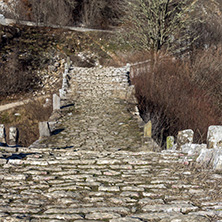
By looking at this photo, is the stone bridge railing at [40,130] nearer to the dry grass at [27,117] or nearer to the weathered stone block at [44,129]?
the weathered stone block at [44,129]

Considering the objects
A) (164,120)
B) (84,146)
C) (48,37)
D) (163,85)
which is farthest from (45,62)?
(84,146)

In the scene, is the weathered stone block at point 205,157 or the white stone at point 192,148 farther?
the white stone at point 192,148

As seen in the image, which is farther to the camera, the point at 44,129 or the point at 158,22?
the point at 158,22

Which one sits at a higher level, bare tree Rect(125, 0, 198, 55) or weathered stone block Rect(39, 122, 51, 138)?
bare tree Rect(125, 0, 198, 55)

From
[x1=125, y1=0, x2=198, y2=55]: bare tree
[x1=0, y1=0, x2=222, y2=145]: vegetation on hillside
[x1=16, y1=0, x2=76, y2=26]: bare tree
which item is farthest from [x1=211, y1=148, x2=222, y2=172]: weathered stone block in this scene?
[x1=16, y1=0, x2=76, y2=26]: bare tree

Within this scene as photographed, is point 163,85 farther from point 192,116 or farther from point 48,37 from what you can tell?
point 48,37

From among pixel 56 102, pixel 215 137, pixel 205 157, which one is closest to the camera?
pixel 205 157

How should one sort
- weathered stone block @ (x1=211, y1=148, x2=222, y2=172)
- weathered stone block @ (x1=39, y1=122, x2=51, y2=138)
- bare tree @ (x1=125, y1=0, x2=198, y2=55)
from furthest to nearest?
bare tree @ (x1=125, y1=0, x2=198, y2=55) → weathered stone block @ (x1=39, y1=122, x2=51, y2=138) → weathered stone block @ (x1=211, y1=148, x2=222, y2=172)

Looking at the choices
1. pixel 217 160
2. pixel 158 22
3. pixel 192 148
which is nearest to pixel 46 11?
pixel 158 22

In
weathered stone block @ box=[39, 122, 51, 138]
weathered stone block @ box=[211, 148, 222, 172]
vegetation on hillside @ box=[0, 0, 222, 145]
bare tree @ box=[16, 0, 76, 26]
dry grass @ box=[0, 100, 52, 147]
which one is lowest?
dry grass @ box=[0, 100, 52, 147]

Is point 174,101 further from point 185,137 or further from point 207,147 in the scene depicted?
point 207,147

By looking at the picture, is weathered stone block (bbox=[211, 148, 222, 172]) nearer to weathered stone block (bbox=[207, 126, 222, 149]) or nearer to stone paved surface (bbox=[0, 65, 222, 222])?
stone paved surface (bbox=[0, 65, 222, 222])

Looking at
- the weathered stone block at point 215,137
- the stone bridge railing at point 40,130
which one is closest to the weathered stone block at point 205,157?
the weathered stone block at point 215,137

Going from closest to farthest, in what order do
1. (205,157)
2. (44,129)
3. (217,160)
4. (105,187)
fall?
(105,187), (217,160), (205,157), (44,129)
